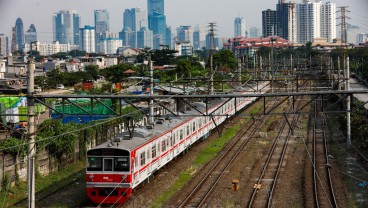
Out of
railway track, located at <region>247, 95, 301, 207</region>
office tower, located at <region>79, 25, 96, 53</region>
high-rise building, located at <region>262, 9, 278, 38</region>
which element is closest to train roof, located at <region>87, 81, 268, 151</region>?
railway track, located at <region>247, 95, 301, 207</region>

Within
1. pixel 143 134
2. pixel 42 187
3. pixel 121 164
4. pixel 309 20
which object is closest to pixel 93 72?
pixel 42 187

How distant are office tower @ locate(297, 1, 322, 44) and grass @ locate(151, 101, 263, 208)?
96322 mm

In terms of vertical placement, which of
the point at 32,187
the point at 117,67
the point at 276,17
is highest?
the point at 276,17

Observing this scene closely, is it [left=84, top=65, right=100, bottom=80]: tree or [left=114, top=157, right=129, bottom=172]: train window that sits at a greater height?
[left=84, top=65, right=100, bottom=80]: tree

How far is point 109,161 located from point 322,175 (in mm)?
6471

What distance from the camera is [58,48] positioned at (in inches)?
6388

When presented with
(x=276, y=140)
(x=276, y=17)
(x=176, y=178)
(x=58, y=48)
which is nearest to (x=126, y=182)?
(x=176, y=178)

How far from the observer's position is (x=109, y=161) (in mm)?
11789

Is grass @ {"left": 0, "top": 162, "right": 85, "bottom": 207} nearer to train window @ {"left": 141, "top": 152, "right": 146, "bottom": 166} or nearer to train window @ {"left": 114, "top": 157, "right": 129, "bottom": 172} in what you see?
train window @ {"left": 114, "top": 157, "right": 129, "bottom": 172}

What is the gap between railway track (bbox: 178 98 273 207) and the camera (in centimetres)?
1219

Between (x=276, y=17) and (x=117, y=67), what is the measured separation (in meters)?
52.7

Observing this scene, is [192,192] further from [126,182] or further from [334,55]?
[334,55]

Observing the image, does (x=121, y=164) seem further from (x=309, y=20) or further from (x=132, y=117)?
(x=309, y=20)

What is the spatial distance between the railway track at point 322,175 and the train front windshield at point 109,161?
171 inches
